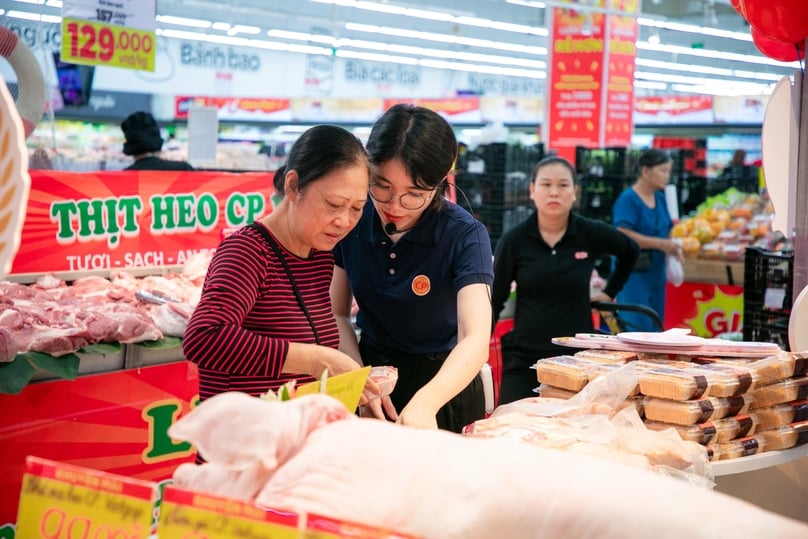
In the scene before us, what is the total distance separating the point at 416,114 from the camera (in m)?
2.66

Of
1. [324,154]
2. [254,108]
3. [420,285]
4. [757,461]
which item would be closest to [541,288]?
[420,285]

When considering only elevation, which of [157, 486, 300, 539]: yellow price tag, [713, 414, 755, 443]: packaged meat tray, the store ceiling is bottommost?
[713, 414, 755, 443]: packaged meat tray

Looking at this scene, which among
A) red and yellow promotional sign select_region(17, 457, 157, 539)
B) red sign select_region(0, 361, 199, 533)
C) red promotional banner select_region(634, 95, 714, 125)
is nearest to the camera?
red and yellow promotional sign select_region(17, 457, 157, 539)

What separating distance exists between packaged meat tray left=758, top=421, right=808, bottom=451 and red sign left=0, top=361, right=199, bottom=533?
274cm

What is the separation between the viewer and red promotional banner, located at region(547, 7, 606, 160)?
11.0 m

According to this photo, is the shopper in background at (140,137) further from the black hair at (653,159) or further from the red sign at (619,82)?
the red sign at (619,82)

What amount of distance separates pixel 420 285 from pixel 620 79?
909 cm

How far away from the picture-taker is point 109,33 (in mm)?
8547

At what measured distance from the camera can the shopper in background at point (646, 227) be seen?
26.2 ft

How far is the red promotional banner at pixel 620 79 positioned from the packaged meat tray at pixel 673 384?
876cm

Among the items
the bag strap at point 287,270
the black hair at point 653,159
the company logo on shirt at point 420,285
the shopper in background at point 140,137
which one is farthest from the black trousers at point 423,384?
the black hair at point 653,159

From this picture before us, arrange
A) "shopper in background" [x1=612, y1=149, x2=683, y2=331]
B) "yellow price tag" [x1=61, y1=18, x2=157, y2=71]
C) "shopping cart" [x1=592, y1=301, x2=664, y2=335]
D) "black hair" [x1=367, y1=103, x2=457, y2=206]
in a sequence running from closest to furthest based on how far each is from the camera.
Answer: "black hair" [x1=367, y1=103, x2=457, y2=206] → "shopping cart" [x1=592, y1=301, x2=664, y2=335] → "shopper in background" [x1=612, y1=149, x2=683, y2=331] → "yellow price tag" [x1=61, y1=18, x2=157, y2=71]

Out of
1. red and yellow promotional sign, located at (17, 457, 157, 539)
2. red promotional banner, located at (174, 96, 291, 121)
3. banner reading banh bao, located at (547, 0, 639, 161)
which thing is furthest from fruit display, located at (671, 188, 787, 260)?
red promotional banner, located at (174, 96, 291, 121)

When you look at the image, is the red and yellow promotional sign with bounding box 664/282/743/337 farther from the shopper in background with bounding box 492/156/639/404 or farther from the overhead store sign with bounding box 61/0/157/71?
the overhead store sign with bounding box 61/0/157/71
